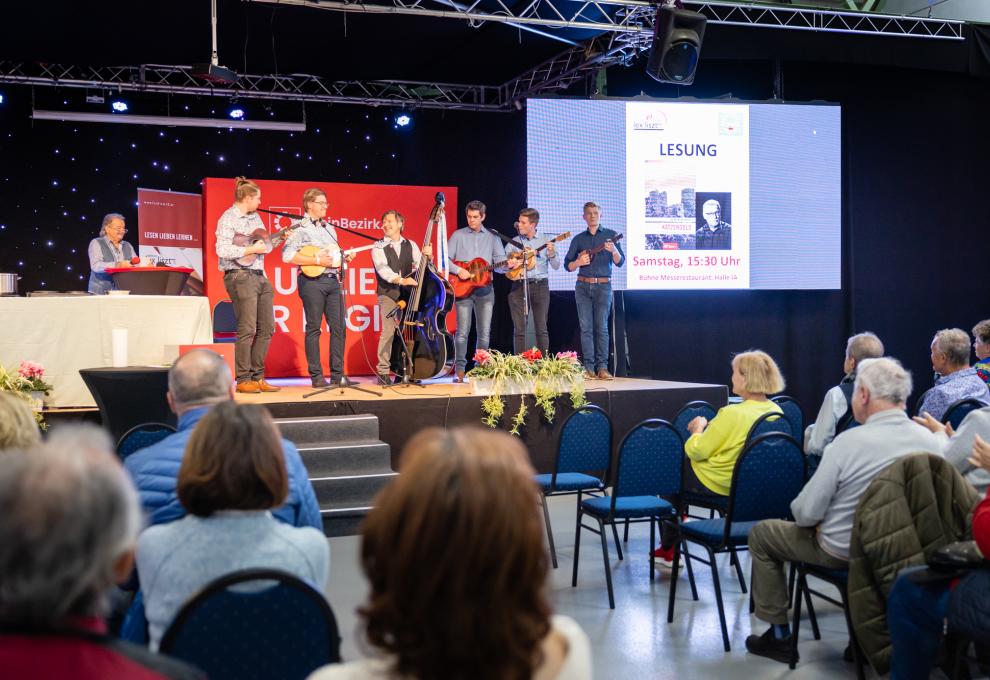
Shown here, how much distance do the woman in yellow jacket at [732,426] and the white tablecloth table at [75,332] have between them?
3883mm

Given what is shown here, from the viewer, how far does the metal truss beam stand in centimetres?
745

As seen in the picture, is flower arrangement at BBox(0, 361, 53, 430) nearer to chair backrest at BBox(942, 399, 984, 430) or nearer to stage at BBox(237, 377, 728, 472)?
stage at BBox(237, 377, 728, 472)

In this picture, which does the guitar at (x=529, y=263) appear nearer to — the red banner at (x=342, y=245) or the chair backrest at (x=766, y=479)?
the red banner at (x=342, y=245)

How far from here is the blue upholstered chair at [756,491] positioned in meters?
3.74

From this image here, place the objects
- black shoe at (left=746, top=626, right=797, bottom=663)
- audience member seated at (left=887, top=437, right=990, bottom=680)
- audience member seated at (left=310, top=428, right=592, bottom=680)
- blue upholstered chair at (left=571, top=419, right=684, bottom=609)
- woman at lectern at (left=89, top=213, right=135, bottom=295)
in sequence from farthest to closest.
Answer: woman at lectern at (left=89, top=213, right=135, bottom=295) < blue upholstered chair at (left=571, top=419, right=684, bottom=609) < black shoe at (left=746, top=626, right=797, bottom=663) < audience member seated at (left=887, top=437, right=990, bottom=680) < audience member seated at (left=310, top=428, right=592, bottom=680)

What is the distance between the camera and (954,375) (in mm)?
5180

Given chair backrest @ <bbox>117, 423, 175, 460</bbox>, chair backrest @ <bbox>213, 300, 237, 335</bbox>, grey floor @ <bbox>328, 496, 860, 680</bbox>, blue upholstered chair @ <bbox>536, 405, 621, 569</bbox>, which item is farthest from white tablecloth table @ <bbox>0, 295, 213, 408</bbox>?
blue upholstered chair @ <bbox>536, 405, 621, 569</bbox>

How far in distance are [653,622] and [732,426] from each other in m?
0.96

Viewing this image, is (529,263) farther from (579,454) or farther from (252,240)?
(579,454)

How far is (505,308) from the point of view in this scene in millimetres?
10312

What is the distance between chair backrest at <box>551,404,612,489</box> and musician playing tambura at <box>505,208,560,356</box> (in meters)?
3.61

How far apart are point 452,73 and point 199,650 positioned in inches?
343

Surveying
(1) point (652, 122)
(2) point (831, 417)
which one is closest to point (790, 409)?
(2) point (831, 417)

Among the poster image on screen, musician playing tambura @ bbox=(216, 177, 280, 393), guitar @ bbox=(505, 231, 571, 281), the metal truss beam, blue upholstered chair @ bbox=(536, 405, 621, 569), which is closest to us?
blue upholstered chair @ bbox=(536, 405, 621, 569)
